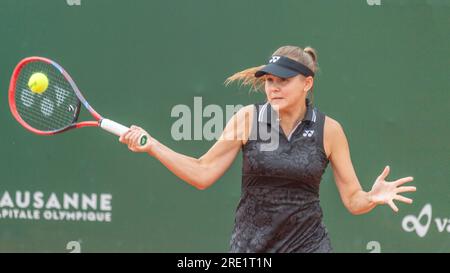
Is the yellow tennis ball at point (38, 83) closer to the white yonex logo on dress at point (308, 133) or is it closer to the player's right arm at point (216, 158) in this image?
the player's right arm at point (216, 158)

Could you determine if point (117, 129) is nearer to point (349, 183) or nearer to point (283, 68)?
point (283, 68)

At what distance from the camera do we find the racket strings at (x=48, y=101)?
15.2 feet

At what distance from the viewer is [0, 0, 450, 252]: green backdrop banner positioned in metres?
5.38

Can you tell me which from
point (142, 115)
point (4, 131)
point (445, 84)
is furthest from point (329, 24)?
point (4, 131)

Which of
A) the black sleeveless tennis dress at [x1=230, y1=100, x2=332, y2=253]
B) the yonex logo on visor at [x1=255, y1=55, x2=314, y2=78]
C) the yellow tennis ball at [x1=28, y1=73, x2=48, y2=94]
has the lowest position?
the black sleeveless tennis dress at [x1=230, y1=100, x2=332, y2=253]

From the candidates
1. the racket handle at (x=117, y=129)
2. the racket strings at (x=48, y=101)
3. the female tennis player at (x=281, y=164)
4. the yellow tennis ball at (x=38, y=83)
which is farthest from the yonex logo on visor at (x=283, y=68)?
the yellow tennis ball at (x=38, y=83)

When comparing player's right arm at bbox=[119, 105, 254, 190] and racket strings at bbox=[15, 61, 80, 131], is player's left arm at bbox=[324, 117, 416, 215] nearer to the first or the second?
player's right arm at bbox=[119, 105, 254, 190]

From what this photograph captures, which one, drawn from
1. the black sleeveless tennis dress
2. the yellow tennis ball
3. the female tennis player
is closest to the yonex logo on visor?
the female tennis player

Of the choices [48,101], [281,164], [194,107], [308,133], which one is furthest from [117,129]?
[194,107]

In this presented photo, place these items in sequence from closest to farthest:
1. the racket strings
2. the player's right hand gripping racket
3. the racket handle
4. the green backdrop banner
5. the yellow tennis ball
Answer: the racket handle < the yellow tennis ball < the player's right hand gripping racket < the racket strings < the green backdrop banner

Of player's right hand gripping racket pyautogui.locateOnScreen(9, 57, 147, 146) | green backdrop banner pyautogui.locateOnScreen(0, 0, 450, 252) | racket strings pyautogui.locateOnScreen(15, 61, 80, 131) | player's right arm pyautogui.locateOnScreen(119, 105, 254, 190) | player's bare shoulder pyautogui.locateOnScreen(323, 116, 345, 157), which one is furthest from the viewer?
green backdrop banner pyautogui.locateOnScreen(0, 0, 450, 252)

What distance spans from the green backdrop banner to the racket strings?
554mm
